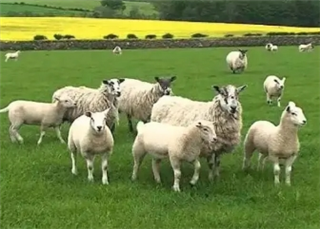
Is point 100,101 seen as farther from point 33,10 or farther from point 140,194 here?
point 33,10

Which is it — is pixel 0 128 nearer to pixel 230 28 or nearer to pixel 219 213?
pixel 219 213

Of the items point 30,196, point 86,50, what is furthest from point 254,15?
point 30,196

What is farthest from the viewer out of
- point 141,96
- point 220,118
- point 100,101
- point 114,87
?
point 141,96

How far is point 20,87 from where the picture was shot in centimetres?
2655

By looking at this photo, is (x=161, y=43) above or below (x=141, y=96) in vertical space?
below

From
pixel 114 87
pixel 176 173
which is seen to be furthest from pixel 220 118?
pixel 114 87

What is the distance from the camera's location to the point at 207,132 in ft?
34.4

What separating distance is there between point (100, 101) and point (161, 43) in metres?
44.0

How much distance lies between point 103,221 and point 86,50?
4806cm

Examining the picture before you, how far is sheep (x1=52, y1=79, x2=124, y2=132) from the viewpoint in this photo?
48.7 ft

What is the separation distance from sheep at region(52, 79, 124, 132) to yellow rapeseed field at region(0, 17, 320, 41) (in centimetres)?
4840

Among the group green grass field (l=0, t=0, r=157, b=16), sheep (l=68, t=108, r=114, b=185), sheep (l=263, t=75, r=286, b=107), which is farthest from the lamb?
green grass field (l=0, t=0, r=157, b=16)

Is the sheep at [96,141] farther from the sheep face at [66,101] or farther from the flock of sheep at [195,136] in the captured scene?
the sheep face at [66,101]

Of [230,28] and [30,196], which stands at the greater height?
[30,196]
